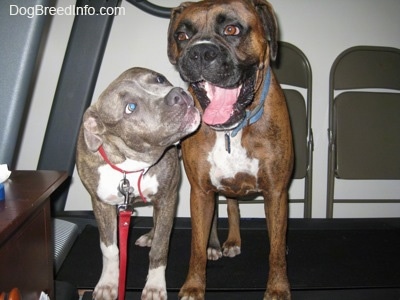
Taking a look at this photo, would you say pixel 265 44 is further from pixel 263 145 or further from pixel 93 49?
pixel 93 49

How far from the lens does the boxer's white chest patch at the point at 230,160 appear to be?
5.22 ft

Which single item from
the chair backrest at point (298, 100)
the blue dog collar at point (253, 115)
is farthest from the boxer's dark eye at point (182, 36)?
the chair backrest at point (298, 100)

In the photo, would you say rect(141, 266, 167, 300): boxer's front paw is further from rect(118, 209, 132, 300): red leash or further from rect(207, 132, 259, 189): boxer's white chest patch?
rect(207, 132, 259, 189): boxer's white chest patch

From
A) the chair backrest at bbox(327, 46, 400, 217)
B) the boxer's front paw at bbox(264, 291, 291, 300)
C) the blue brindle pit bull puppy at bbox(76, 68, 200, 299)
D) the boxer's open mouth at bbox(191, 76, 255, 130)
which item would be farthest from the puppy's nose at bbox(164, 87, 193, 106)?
the chair backrest at bbox(327, 46, 400, 217)

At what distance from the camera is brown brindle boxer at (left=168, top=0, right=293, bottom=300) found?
1447 millimetres

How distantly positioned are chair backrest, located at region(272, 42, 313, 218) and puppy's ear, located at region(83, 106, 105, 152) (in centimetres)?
167

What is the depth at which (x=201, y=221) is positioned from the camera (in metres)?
1.71

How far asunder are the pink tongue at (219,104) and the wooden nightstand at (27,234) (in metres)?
0.59

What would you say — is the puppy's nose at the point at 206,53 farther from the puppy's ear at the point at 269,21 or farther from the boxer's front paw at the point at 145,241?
the boxer's front paw at the point at 145,241

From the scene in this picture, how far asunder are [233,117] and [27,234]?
31.8 inches

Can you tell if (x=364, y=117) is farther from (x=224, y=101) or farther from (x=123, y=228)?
(x=123, y=228)

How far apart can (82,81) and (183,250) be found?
4.29ft

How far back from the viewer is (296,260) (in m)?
2.00

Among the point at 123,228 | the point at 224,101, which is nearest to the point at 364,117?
the point at 224,101
